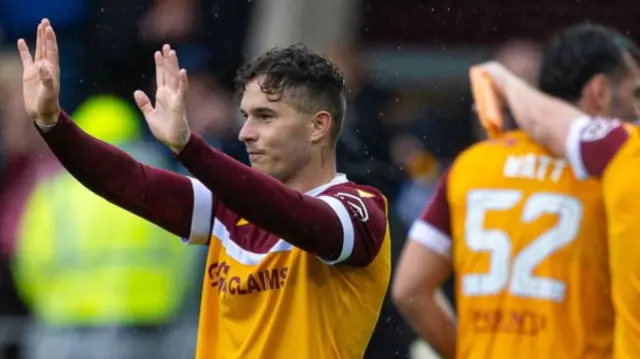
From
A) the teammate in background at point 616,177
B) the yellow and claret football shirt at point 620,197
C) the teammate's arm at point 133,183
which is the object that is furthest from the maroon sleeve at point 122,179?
the yellow and claret football shirt at point 620,197

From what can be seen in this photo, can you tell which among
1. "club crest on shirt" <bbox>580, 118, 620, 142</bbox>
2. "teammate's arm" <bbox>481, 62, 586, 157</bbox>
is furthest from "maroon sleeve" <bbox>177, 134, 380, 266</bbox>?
"club crest on shirt" <bbox>580, 118, 620, 142</bbox>

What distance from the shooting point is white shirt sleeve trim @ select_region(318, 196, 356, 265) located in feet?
18.6

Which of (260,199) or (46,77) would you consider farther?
(46,77)

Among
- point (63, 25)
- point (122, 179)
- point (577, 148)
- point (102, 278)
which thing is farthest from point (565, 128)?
point (63, 25)

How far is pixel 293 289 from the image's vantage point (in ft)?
18.9

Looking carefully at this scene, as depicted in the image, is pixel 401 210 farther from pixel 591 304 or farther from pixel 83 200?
pixel 591 304

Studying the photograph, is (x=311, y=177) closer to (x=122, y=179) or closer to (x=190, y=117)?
(x=122, y=179)

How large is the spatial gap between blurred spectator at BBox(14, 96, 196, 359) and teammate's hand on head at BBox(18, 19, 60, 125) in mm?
3576

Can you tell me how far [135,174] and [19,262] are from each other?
3.99 m

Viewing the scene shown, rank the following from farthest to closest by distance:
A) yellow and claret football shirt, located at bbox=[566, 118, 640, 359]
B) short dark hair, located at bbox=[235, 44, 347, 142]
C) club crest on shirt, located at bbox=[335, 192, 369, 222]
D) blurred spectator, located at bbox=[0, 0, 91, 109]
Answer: blurred spectator, located at bbox=[0, 0, 91, 109]
short dark hair, located at bbox=[235, 44, 347, 142]
club crest on shirt, located at bbox=[335, 192, 369, 222]
yellow and claret football shirt, located at bbox=[566, 118, 640, 359]

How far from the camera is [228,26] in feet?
39.0

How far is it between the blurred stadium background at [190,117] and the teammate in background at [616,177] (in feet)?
10.3

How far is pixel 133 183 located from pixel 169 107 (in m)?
0.42

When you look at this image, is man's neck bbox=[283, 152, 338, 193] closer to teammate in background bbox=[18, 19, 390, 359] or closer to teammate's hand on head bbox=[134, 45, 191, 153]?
teammate in background bbox=[18, 19, 390, 359]
